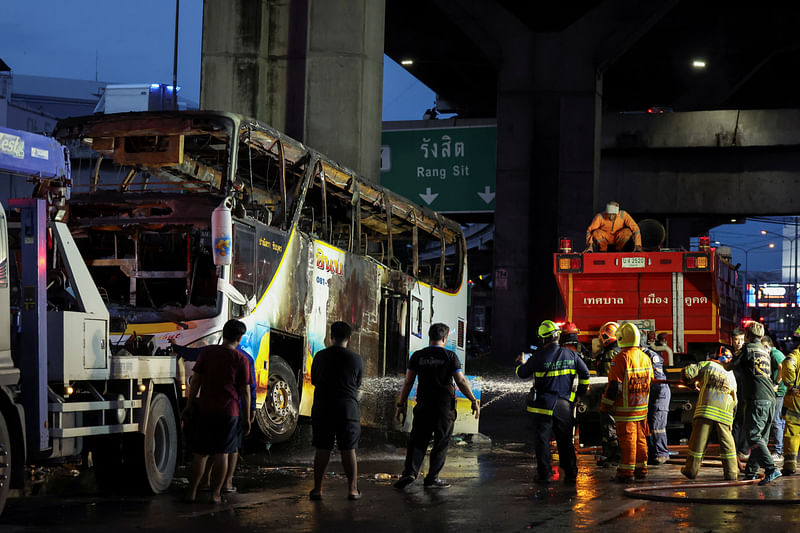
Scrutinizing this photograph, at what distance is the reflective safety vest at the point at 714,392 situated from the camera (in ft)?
37.9

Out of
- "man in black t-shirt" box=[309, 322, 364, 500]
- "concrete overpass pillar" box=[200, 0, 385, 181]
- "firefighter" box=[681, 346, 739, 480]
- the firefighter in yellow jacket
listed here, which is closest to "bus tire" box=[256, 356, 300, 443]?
"man in black t-shirt" box=[309, 322, 364, 500]

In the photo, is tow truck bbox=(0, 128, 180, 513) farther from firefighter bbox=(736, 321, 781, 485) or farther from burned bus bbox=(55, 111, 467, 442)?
firefighter bbox=(736, 321, 781, 485)

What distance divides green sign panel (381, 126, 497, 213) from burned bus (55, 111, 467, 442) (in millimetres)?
15426

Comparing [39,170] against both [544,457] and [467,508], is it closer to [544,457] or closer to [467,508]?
[467,508]

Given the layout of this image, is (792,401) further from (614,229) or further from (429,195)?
(429,195)

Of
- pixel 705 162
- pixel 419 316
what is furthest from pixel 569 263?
pixel 705 162

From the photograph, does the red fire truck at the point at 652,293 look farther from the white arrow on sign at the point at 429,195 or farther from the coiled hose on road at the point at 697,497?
the white arrow on sign at the point at 429,195

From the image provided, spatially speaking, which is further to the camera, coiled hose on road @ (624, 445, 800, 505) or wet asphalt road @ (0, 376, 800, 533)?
coiled hose on road @ (624, 445, 800, 505)

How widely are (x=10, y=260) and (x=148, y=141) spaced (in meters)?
4.66

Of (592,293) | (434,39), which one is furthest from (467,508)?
(434,39)

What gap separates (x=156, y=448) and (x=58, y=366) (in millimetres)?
1887

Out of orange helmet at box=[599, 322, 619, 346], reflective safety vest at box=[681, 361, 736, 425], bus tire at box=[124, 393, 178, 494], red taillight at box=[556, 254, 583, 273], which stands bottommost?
bus tire at box=[124, 393, 178, 494]

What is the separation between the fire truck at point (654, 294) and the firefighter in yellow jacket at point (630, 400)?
605 cm

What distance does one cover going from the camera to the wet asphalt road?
8.34 meters
